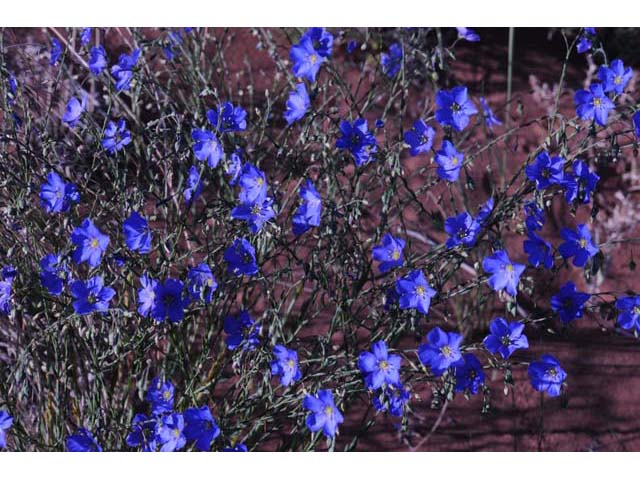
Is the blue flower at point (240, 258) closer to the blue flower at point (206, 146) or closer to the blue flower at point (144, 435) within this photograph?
the blue flower at point (206, 146)

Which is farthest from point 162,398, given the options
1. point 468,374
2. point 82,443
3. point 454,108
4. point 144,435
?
point 454,108

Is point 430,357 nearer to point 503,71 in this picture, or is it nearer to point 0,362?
point 0,362

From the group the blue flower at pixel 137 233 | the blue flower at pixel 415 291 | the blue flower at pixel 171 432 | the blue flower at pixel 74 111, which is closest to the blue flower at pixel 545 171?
the blue flower at pixel 415 291

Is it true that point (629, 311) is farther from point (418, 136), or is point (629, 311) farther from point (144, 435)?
point (144, 435)

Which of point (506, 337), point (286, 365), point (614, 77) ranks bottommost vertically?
point (286, 365)

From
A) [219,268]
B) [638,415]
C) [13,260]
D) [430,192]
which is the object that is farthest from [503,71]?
[13,260]

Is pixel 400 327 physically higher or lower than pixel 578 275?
lower
